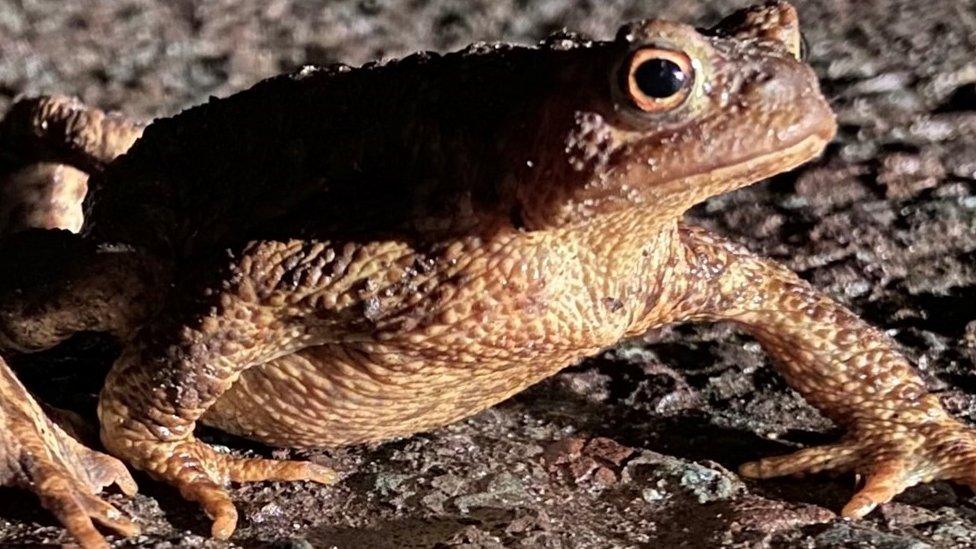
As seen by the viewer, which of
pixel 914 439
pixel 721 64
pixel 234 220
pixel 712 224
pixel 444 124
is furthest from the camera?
pixel 712 224


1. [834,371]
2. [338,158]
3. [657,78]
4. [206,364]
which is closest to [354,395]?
[206,364]

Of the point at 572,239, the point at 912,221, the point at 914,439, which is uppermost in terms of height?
the point at 912,221

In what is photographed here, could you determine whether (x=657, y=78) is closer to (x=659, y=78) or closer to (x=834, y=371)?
(x=659, y=78)

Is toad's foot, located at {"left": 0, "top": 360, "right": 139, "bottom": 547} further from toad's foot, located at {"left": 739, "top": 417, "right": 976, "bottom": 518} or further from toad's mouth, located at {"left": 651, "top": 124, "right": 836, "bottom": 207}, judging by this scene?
toad's foot, located at {"left": 739, "top": 417, "right": 976, "bottom": 518}

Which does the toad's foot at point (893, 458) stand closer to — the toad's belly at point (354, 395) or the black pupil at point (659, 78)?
the toad's belly at point (354, 395)

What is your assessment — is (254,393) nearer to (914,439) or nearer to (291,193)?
(291,193)

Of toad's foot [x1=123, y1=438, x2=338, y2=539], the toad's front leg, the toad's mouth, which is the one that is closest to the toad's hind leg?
toad's foot [x1=123, y1=438, x2=338, y2=539]

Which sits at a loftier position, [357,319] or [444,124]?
[444,124]

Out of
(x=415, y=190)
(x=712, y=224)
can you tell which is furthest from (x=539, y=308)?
(x=712, y=224)
